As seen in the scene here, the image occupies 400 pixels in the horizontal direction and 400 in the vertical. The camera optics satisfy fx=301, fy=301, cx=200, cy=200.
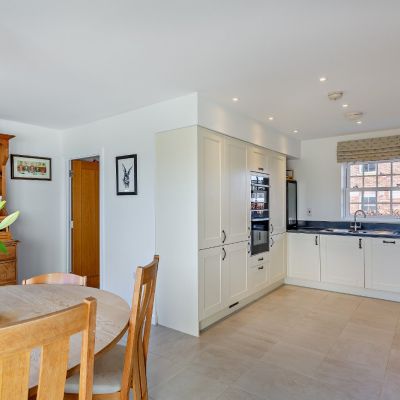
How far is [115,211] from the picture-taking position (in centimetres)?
365

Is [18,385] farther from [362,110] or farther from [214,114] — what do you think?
[362,110]

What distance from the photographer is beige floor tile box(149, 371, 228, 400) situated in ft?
6.63

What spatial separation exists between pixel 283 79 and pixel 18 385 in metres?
2.63

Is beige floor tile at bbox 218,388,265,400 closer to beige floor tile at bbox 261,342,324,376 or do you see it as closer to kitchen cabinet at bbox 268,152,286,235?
beige floor tile at bbox 261,342,324,376

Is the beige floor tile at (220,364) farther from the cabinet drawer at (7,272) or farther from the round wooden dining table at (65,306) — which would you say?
the cabinet drawer at (7,272)

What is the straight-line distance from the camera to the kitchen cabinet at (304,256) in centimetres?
450

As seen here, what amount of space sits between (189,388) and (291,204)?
3.59m

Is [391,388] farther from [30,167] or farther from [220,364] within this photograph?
[30,167]

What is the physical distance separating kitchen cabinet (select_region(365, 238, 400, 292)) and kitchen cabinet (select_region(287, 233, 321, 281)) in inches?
26.1

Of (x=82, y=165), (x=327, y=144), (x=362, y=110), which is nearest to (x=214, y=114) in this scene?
(x=362, y=110)

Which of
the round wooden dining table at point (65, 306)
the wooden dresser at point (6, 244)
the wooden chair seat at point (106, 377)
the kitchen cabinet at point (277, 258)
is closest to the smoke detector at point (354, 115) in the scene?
the kitchen cabinet at point (277, 258)

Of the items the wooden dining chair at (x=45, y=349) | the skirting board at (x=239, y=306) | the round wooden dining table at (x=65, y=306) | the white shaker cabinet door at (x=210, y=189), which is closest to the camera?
the wooden dining chair at (x=45, y=349)

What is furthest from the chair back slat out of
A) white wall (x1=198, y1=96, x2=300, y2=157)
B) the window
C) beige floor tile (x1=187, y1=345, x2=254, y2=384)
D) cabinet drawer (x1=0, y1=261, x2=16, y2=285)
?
the window

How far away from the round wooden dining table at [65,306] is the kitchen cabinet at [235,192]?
1.80 metres
